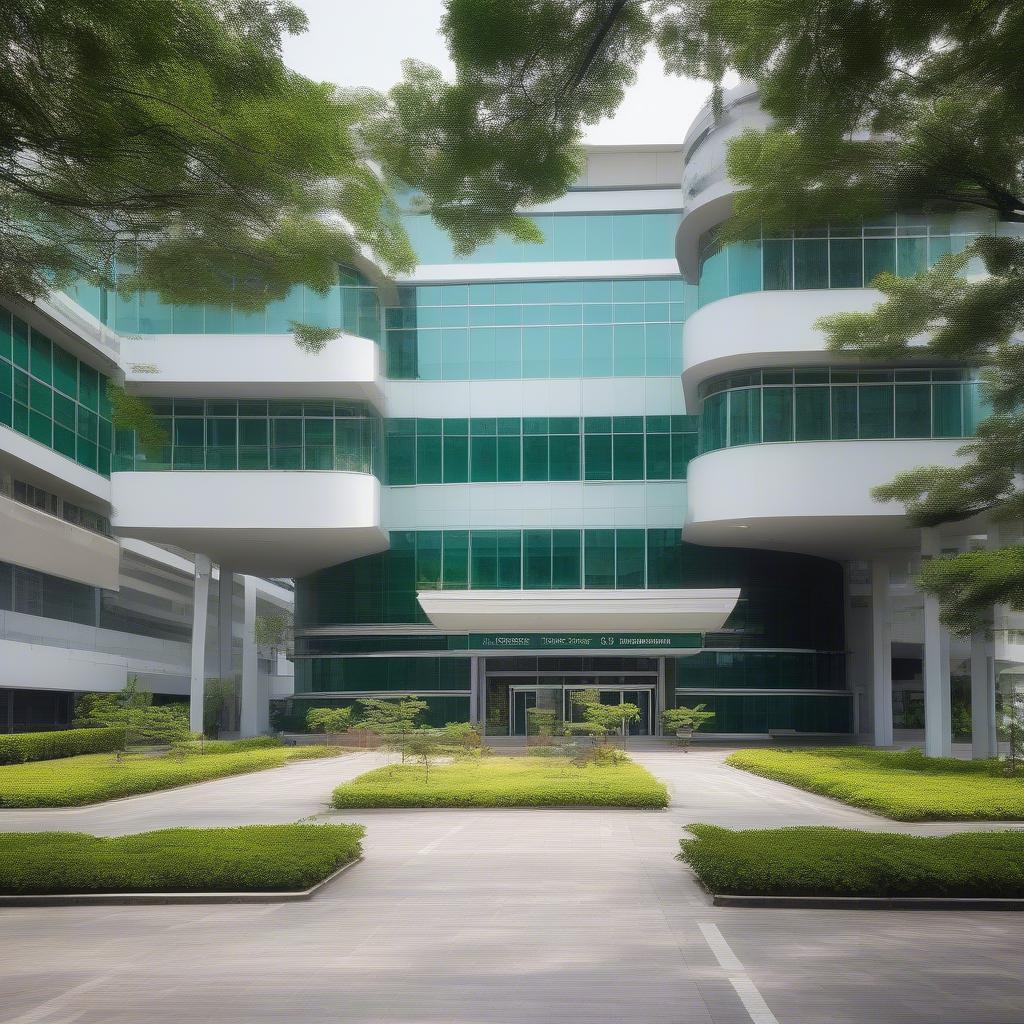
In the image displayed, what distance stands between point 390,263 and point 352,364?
2986 cm

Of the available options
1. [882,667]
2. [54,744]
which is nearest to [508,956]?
[54,744]

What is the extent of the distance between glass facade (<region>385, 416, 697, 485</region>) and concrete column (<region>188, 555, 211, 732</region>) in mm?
8698

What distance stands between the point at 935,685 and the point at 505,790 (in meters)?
18.5

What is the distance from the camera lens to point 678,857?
13.6 metres

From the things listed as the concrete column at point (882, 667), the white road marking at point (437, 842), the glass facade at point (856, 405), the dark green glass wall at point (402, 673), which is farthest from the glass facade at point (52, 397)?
the concrete column at point (882, 667)

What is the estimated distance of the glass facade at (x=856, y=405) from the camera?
3644cm

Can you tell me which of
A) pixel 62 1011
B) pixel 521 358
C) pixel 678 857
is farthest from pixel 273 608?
pixel 62 1011

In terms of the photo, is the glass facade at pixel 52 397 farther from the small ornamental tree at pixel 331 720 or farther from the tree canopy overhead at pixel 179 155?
the tree canopy overhead at pixel 179 155

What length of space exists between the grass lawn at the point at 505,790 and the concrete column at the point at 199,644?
1635cm

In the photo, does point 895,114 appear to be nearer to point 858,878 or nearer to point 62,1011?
point 858,878

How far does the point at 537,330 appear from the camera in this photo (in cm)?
4522

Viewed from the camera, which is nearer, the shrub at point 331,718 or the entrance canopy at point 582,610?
the entrance canopy at point 582,610

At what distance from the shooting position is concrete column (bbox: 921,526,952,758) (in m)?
35.8

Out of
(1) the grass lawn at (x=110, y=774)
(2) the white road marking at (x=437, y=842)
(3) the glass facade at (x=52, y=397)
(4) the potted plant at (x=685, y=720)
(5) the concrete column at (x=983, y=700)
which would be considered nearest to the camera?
(2) the white road marking at (x=437, y=842)
